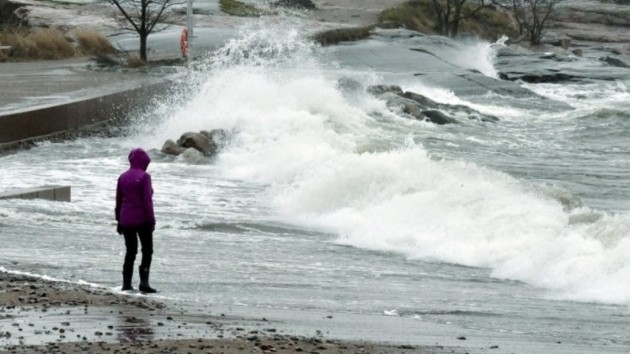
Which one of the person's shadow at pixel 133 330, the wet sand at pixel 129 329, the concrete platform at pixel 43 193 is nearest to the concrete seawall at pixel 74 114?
the concrete platform at pixel 43 193

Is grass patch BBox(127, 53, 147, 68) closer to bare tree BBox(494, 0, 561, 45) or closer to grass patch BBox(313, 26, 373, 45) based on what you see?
grass patch BBox(313, 26, 373, 45)

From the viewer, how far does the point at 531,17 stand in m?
66.3

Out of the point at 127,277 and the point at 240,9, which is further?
the point at 240,9

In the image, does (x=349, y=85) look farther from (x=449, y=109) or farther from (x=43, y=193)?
(x=43, y=193)

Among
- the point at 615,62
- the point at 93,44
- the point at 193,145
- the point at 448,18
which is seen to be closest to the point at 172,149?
the point at 193,145

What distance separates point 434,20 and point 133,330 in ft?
169

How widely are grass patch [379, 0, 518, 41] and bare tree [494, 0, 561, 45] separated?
0.77 metres

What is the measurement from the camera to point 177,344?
8062 millimetres

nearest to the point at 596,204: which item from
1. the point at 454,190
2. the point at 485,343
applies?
the point at 454,190

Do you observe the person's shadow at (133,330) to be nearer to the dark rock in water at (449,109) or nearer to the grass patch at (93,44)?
the dark rock in water at (449,109)

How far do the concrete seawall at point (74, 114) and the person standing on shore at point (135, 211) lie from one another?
33.9 ft

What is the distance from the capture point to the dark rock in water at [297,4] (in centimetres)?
5609

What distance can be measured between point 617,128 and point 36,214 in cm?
2173

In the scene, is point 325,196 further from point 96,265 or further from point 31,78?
point 31,78
